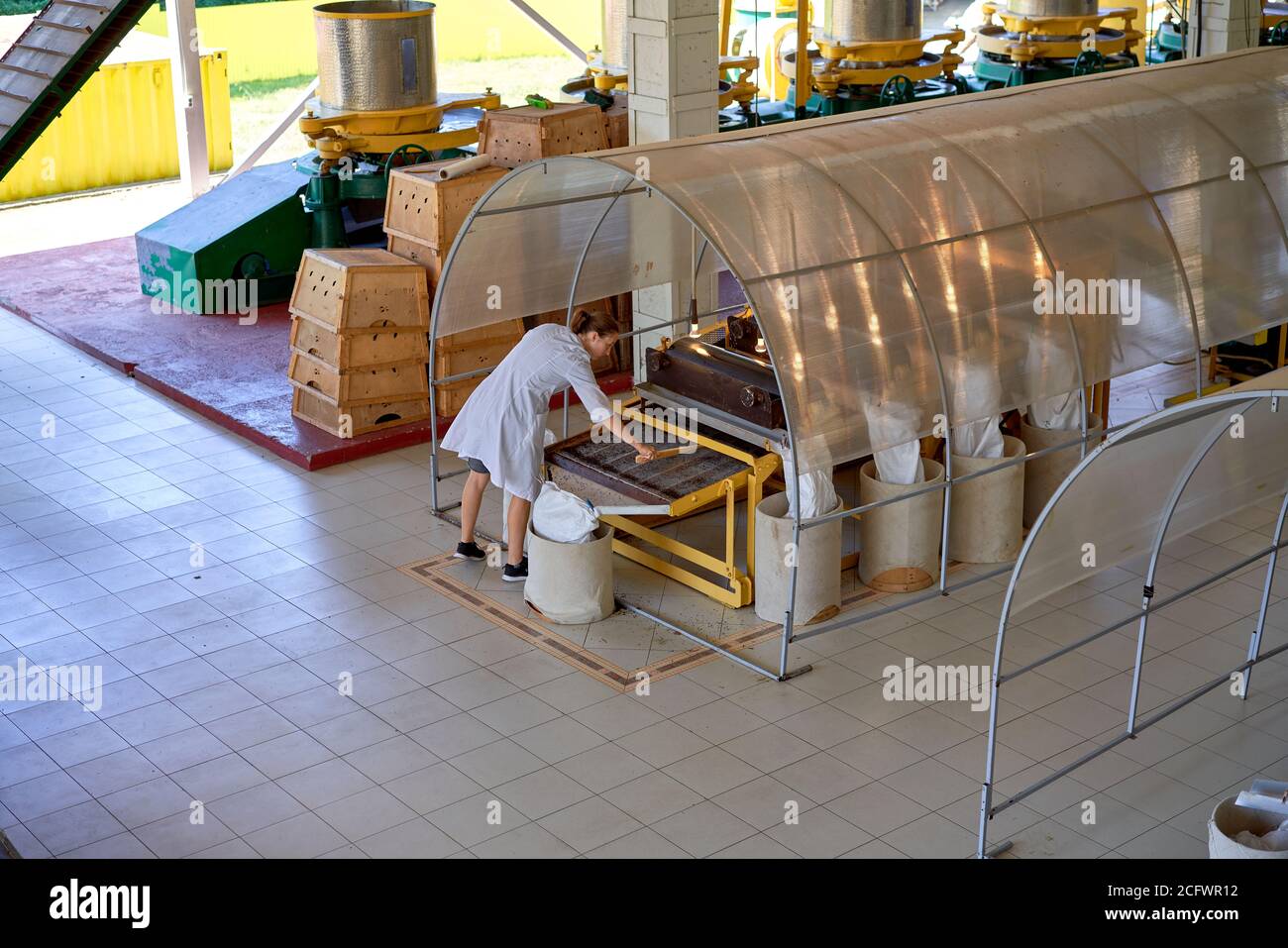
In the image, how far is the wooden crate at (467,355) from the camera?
12.2m

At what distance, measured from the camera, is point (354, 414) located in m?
12.2

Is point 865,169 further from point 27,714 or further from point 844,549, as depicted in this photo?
point 27,714

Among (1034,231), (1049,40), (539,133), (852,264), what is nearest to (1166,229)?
(1034,231)

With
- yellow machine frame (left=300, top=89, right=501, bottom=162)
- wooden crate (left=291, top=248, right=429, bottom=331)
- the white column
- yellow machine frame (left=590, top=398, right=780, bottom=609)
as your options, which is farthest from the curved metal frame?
the white column

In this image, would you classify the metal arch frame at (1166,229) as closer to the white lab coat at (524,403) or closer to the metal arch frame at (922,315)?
the metal arch frame at (922,315)

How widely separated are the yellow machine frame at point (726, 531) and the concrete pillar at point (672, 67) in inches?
90.2

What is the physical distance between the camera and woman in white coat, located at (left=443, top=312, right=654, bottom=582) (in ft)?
31.0

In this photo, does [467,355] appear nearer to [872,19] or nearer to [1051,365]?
[1051,365]

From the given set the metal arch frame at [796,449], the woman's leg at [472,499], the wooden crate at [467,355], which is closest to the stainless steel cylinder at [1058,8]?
the metal arch frame at [796,449]

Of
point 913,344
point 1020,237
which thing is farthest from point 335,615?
point 1020,237

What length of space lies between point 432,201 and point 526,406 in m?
3.22

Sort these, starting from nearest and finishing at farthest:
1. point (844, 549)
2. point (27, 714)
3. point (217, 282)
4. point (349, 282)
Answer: point (27, 714) < point (844, 549) < point (349, 282) < point (217, 282)

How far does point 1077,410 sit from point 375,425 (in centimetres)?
545

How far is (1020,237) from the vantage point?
960 centimetres
